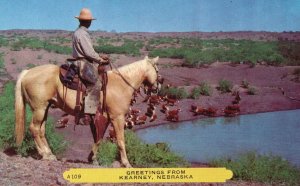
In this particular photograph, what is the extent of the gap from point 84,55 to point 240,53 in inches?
813

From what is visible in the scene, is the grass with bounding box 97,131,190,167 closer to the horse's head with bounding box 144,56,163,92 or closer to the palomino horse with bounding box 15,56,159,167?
the palomino horse with bounding box 15,56,159,167

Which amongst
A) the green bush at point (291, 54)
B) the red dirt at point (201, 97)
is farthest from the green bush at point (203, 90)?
the green bush at point (291, 54)

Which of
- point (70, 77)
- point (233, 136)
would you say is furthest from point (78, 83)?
point (233, 136)

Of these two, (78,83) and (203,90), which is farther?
(203,90)

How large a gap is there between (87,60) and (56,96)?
76cm

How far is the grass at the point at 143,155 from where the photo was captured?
744 cm

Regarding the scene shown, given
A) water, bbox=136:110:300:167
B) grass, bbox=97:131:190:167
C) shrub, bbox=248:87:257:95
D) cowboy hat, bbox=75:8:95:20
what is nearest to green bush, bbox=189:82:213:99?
shrub, bbox=248:87:257:95

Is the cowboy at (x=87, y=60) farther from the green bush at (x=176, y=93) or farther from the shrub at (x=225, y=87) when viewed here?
the shrub at (x=225, y=87)

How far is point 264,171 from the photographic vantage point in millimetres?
7562

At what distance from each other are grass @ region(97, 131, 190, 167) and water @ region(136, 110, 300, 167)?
1.25 m

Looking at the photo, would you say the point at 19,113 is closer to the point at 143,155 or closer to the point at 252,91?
the point at 143,155

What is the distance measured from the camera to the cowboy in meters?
6.88

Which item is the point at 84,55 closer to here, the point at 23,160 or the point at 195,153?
the point at 23,160

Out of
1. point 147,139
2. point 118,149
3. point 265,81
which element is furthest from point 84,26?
point 265,81
